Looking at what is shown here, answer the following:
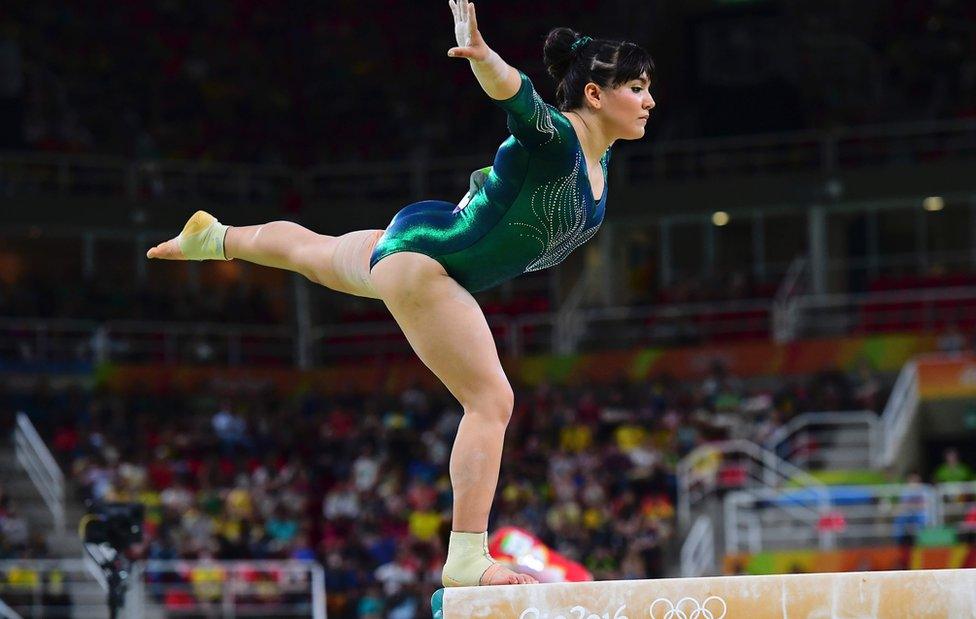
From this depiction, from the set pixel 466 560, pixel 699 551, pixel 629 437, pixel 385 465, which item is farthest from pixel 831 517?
pixel 466 560

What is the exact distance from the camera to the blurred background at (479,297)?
15883 mm

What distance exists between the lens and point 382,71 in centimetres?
2631

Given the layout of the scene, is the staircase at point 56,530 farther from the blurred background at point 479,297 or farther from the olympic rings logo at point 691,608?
the olympic rings logo at point 691,608

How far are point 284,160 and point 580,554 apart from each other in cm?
1200

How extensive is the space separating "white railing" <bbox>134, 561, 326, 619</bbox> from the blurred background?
0.20 ft

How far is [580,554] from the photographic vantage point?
1498cm

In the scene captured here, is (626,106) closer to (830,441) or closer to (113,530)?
(113,530)

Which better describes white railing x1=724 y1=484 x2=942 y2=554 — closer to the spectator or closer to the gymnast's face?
the spectator

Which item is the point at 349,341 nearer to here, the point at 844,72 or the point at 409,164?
the point at 409,164

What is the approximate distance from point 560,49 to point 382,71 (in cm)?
2174

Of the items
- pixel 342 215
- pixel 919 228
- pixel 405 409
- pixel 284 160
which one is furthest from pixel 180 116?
pixel 919 228

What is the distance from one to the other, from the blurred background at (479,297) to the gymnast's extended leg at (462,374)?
27.1 feet

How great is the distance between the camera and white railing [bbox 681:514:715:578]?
49.3 ft

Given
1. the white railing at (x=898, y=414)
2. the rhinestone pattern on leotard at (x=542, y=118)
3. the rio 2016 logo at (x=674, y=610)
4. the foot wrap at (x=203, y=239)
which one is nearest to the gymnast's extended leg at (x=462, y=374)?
the rio 2016 logo at (x=674, y=610)
